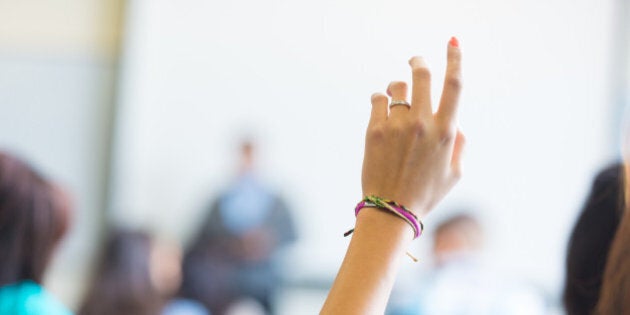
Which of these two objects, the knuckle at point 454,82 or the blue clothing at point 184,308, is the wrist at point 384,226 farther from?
the blue clothing at point 184,308

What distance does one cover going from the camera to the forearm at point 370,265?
2.50 feet

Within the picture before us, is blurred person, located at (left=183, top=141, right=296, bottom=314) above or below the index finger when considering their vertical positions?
above

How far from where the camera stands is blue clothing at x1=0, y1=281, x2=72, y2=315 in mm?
1699

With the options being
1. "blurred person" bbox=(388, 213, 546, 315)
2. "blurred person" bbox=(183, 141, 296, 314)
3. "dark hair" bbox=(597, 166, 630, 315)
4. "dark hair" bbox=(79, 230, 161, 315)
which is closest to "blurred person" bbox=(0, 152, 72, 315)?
"dark hair" bbox=(79, 230, 161, 315)

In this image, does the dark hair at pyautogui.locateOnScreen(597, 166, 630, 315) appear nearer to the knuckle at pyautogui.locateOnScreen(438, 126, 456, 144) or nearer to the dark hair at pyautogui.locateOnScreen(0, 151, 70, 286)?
the knuckle at pyautogui.locateOnScreen(438, 126, 456, 144)

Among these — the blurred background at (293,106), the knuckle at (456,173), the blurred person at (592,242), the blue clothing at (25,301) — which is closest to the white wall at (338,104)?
the blurred background at (293,106)

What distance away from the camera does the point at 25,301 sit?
5.60 feet

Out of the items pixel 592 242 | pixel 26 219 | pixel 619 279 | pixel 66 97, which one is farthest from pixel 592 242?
pixel 66 97

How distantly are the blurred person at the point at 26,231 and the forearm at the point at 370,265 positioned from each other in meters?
1.09

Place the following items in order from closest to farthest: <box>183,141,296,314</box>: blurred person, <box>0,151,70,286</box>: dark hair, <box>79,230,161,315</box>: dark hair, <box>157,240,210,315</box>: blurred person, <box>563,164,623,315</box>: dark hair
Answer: <box>563,164,623,315</box>: dark hair → <box>0,151,70,286</box>: dark hair → <box>79,230,161,315</box>: dark hair → <box>157,240,210,315</box>: blurred person → <box>183,141,296,314</box>: blurred person

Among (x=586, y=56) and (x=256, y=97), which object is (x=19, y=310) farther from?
(x=586, y=56)

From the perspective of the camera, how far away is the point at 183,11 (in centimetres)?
466

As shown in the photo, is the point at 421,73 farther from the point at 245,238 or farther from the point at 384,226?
the point at 245,238

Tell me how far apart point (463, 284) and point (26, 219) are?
2.15 meters
